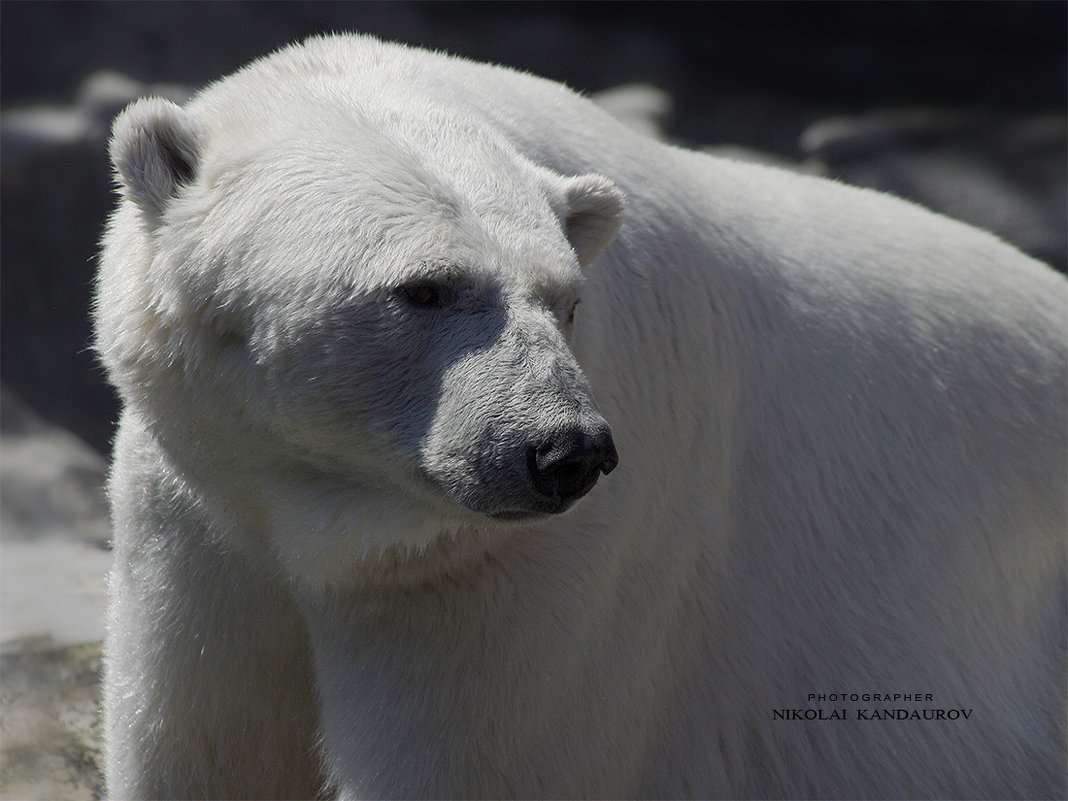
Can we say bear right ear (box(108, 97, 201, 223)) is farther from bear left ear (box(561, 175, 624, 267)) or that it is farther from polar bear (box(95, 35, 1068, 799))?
bear left ear (box(561, 175, 624, 267))

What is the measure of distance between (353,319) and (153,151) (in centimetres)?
55

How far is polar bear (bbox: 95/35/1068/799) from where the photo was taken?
2.21m

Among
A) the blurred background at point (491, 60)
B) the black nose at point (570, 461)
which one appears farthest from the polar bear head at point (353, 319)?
the blurred background at point (491, 60)

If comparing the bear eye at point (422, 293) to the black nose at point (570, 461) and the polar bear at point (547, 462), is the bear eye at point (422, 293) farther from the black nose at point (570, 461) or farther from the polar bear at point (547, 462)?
the black nose at point (570, 461)

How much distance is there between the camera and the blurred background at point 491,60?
6.12m

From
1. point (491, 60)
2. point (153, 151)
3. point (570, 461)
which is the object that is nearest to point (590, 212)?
point (570, 461)

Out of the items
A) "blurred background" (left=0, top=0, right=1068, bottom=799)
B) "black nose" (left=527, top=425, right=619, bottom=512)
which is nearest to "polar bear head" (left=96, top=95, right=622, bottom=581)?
"black nose" (left=527, top=425, right=619, bottom=512)

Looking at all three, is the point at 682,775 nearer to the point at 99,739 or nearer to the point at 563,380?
the point at 563,380

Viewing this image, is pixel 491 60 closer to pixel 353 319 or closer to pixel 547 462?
pixel 353 319

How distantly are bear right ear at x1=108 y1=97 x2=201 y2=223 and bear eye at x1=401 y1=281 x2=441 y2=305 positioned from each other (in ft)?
1.81

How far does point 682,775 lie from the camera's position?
300 centimetres

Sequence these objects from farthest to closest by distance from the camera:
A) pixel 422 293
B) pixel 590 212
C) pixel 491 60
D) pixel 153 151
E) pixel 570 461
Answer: pixel 491 60 < pixel 590 212 < pixel 153 151 < pixel 422 293 < pixel 570 461

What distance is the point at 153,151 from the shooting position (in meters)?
2.34

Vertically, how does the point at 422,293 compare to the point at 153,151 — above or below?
below
